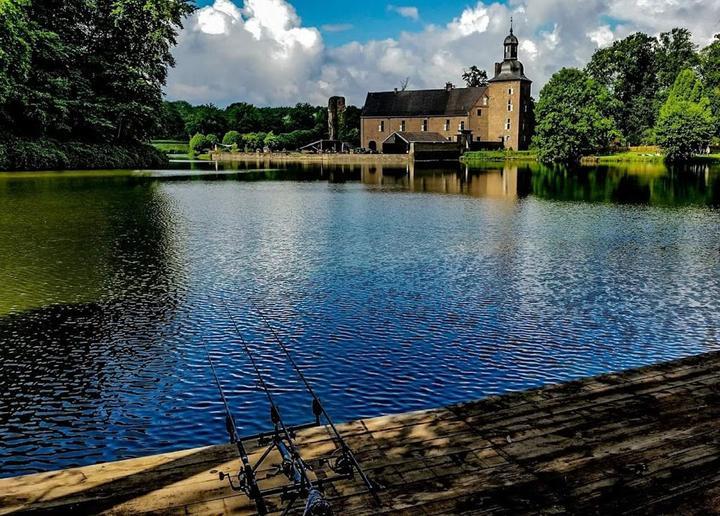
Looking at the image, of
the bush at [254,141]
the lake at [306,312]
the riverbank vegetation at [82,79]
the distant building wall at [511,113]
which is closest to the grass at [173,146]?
the bush at [254,141]

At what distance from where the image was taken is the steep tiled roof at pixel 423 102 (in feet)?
391

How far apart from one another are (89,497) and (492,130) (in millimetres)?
115518

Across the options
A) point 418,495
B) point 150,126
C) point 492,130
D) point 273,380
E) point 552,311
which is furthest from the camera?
point 492,130

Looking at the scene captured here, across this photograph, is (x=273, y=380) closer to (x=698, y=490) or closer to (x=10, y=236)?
(x=698, y=490)

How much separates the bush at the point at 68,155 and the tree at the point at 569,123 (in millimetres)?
52181

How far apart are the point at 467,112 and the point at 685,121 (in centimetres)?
4180

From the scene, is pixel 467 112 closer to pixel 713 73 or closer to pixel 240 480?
pixel 713 73

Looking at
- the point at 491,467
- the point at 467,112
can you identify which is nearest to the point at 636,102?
the point at 467,112

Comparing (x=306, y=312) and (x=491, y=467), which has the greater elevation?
(x=491, y=467)

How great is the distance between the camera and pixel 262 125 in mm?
163375

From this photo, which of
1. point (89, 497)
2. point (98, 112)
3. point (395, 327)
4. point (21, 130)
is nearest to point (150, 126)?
point (98, 112)

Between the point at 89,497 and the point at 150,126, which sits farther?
the point at 150,126

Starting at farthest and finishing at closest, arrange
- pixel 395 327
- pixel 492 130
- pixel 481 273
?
pixel 492 130, pixel 481 273, pixel 395 327

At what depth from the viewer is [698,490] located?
19.3 feet
